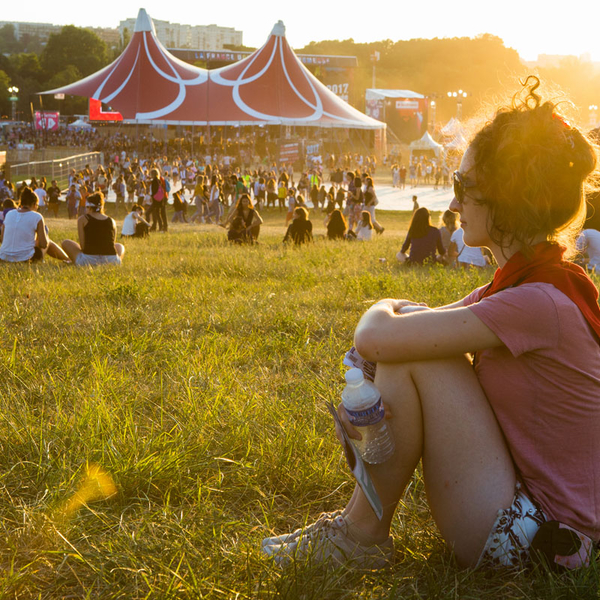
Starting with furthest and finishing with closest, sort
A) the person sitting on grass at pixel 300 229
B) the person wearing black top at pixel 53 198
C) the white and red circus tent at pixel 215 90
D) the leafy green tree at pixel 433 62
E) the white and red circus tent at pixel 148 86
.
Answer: the leafy green tree at pixel 433 62 < the white and red circus tent at pixel 215 90 < the white and red circus tent at pixel 148 86 < the person wearing black top at pixel 53 198 < the person sitting on grass at pixel 300 229

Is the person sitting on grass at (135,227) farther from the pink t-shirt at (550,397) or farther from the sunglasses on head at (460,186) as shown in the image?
the pink t-shirt at (550,397)

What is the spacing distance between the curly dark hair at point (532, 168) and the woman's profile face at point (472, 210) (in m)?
0.04

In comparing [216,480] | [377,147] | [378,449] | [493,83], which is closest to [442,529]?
[378,449]

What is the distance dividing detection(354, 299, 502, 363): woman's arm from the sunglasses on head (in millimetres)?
339

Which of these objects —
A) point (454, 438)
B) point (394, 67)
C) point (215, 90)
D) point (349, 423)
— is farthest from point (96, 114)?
point (394, 67)

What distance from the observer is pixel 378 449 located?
1.81m

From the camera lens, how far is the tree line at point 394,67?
Result: 85812mm

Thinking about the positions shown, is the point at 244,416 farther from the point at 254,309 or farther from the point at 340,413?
the point at 254,309

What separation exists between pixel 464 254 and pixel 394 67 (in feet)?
395

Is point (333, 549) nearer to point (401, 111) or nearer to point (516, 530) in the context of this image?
point (516, 530)

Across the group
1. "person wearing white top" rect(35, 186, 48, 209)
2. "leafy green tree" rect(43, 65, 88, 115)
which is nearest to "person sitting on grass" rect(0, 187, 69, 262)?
"person wearing white top" rect(35, 186, 48, 209)

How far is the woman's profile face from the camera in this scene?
6.20ft

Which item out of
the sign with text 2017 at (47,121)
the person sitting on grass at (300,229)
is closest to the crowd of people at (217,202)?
the person sitting on grass at (300,229)

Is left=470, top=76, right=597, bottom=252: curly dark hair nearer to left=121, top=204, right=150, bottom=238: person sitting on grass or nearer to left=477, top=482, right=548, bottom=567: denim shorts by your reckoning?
left=477, top=482, right=548, bottom=567: denim shorts
